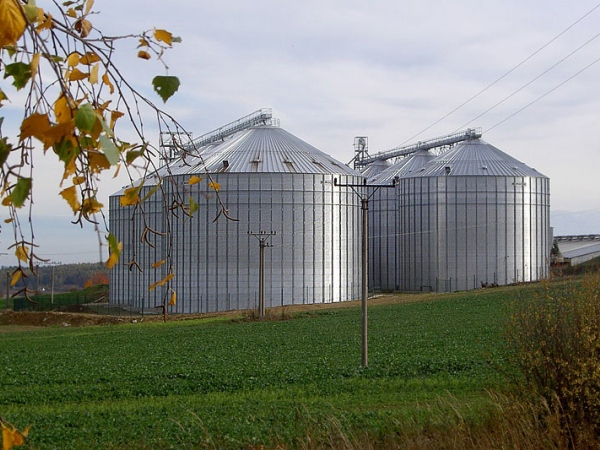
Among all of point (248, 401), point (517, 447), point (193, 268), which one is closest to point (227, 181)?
point (193, 268)

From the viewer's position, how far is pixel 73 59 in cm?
291

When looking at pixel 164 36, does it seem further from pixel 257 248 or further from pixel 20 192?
pixel 257 248

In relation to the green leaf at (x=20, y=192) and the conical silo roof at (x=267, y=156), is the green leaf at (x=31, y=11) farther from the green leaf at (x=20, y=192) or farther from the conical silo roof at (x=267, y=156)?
the conical silo roof at (x=267, y=156)

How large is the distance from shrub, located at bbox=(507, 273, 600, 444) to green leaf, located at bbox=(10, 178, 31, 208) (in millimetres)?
9329

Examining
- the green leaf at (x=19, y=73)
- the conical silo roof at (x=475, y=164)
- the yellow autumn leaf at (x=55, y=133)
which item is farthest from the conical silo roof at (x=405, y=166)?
the yellow autumn leaf at (x=55, y=133)

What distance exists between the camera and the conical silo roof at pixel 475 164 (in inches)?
2603

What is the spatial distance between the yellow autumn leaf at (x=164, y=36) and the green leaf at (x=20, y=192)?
849 mm

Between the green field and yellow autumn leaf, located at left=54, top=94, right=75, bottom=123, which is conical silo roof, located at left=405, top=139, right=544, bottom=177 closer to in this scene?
the green field

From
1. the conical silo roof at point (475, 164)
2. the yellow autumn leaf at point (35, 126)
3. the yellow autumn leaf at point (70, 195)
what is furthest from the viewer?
the conical silo roof at point (475, 164)

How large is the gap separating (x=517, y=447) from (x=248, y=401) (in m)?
8.54

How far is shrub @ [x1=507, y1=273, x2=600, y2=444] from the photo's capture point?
35.5 feet

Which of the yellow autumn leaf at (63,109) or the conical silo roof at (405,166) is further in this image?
the conical silo roof at (405,166)

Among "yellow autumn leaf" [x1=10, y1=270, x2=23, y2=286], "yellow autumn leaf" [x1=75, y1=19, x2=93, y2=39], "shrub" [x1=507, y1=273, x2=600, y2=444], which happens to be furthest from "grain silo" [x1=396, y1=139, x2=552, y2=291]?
"yellow autumn leaf" [x1=10, y1=270, x2=23, y2=286]

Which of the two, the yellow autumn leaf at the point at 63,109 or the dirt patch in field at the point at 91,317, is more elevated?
the yellow autumn leaf at the point at 63,109
